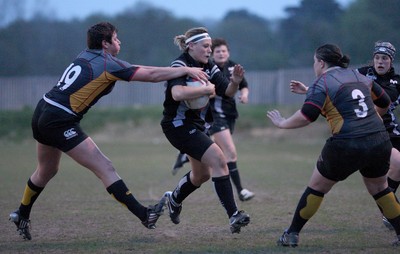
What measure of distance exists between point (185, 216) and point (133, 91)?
749 inches

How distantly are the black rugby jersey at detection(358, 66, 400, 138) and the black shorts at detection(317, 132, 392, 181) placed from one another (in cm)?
145

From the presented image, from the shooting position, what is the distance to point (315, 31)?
23.3 metres

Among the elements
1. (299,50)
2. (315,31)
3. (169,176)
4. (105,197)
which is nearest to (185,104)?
(105,197)

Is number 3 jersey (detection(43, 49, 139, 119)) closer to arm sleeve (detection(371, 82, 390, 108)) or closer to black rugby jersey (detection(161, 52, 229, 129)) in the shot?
black rugby jersey (detection(161, 52, 229, 129))

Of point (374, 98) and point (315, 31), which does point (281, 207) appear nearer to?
point (374, 98)

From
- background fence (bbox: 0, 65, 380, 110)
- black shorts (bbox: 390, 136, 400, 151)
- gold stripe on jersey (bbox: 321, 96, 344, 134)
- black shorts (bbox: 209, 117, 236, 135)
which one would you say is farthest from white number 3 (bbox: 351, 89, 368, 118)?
background fence (bbox: 0, 65, 380, 110)

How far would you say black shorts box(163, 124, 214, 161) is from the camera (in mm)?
6508

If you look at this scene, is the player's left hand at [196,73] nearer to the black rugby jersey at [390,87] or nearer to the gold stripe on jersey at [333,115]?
the gold stripe on jersey at [333,115]

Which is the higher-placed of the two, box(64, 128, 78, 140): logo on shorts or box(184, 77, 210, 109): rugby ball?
box(184, 77, 210, 109): rugby ball

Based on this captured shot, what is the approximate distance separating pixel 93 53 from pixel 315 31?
18051 mm

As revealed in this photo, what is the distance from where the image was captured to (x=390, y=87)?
7.19 metres

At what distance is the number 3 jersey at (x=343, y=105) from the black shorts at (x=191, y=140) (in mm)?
1230

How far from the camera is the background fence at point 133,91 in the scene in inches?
991

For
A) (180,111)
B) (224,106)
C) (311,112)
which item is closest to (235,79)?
(180,111)
